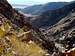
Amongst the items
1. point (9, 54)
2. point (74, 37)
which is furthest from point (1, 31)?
point (74, 37)

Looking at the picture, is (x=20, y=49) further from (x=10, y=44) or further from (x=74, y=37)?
(x=74, y=37)

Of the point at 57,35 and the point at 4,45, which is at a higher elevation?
the point at 4,45

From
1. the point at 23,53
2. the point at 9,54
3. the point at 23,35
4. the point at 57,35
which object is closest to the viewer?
the point at 9,54

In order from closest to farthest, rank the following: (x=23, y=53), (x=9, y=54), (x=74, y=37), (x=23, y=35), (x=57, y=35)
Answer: (x=9, y=54)
(x=23, y=53)
(x=23, y=35)
(x=74, y=37)
(x=57, y=35)

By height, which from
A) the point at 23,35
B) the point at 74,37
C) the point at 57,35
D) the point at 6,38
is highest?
the point at 6,38

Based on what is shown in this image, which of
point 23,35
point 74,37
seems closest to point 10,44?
point 23,35

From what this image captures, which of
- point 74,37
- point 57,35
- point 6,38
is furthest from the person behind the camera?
point 57,35

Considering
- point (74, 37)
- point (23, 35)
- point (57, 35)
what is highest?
point (23, 35)

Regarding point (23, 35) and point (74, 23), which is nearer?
point (23, 35)

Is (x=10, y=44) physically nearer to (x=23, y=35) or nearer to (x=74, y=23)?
(x=23, y=35)

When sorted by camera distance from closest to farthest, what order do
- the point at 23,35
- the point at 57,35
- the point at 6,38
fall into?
1. the point at 6,38
2. the point at 23,35
3. the point at 57,35
